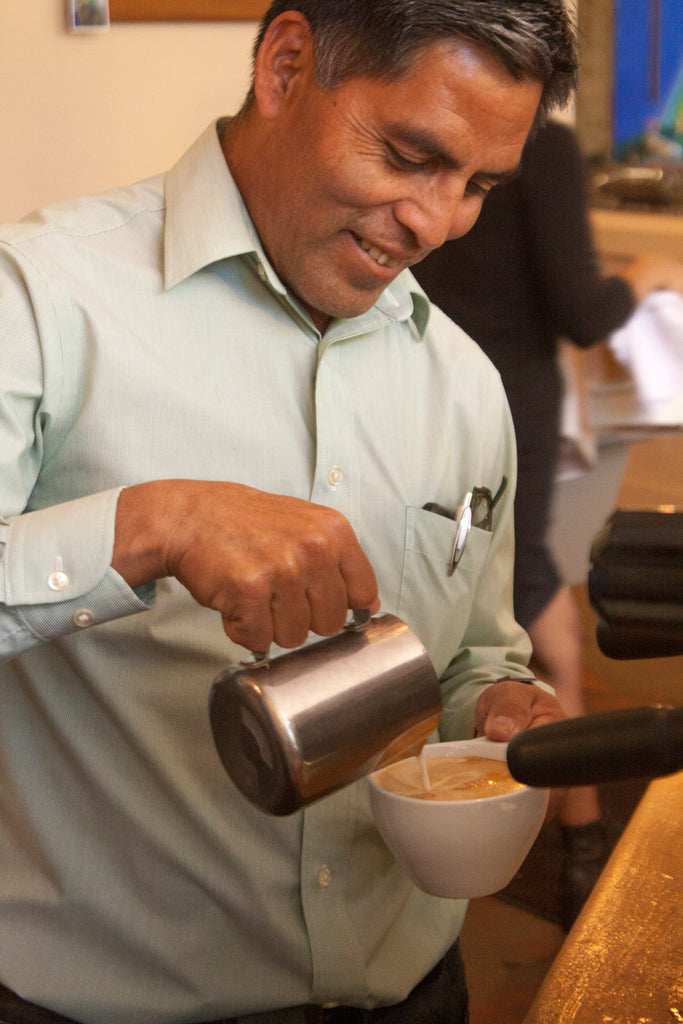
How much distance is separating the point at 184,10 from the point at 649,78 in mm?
2822

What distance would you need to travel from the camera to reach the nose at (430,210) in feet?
3.30

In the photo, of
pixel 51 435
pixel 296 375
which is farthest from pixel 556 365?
pixel 51 435

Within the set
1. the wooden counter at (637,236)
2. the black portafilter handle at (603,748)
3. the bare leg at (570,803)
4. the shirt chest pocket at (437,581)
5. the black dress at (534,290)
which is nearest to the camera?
the black portafilter handle at (603,748)

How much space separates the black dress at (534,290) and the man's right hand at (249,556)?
4.48 feet

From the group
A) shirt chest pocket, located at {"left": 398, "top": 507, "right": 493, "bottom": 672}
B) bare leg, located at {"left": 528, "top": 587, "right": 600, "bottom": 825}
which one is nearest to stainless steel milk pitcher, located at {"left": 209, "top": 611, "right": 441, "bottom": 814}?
shirt chest pocket, located at {"left": 398, "top": 507, "right": 493, "bottom": 672}

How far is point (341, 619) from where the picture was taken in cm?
83

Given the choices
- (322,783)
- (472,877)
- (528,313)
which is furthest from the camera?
(528,313)

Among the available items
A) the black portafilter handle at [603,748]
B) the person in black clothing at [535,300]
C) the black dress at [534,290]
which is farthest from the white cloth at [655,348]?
the black portafilter handle at [603,748]

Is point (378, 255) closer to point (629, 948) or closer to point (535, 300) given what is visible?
point (629, 948)

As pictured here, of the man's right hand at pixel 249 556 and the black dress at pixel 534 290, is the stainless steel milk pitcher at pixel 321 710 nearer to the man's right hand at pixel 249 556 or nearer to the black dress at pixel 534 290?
the man's right hand at pixel 249 556

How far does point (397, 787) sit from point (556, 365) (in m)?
1.46

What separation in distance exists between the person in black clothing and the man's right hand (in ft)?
4.48

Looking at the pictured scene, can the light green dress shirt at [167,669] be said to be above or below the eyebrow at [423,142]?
below

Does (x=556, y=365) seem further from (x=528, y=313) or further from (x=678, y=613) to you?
(x=678, y=613)
